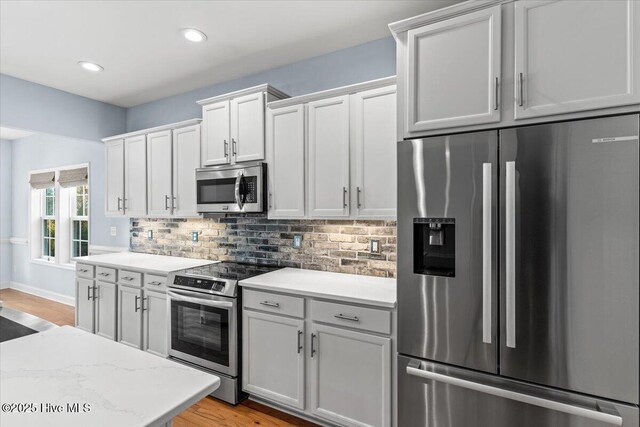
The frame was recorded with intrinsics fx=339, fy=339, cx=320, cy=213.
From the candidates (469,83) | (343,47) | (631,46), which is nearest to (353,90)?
(343,47)

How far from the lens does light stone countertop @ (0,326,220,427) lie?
0.82 m

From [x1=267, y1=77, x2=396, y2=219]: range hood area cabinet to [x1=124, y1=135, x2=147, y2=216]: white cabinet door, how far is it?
173 centimetres

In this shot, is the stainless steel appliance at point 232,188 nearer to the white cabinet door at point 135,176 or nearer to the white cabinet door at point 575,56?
the white cabinet door at point 135,176

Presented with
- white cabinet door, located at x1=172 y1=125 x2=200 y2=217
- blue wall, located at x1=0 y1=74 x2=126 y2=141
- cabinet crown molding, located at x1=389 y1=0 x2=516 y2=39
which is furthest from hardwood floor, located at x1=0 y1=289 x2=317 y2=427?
blue wall, located at x1=0 y1=74 x2=126 y2=141

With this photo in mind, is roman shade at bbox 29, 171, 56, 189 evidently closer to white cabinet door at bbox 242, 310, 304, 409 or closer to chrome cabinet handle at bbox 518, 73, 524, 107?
white cabinet door at bbox 242, 310, 304, 409

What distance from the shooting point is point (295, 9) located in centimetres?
230

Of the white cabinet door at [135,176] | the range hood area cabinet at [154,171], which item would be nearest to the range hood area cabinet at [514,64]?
the range hood area cabinet at [154,171]

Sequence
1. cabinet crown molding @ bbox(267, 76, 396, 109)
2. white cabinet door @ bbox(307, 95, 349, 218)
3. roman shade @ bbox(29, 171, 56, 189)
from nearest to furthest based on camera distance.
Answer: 1. cabinet crown molding @ bbox(267, 76, 396, 109)
2. white cabinet door @ bbox(307, 95, 349, 218)
3. roman shade @ bbox(29, 171, 56, 189)

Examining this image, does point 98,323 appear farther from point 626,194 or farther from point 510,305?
point 626,194

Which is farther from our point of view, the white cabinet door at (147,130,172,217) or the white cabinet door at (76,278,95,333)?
Answer: the white cabinet door at (76,278,95,333)

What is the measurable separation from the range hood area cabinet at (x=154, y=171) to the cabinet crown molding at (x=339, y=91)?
3.41 feet

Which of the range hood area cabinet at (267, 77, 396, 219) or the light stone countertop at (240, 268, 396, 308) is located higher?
the range hood area cabinet at (267, 77, 396, 219)

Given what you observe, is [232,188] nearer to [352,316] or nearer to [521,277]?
[352,316]

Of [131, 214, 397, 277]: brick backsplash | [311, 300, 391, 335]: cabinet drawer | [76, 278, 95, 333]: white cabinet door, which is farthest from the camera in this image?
[76, 278, 95, 333]: white cabinet door
